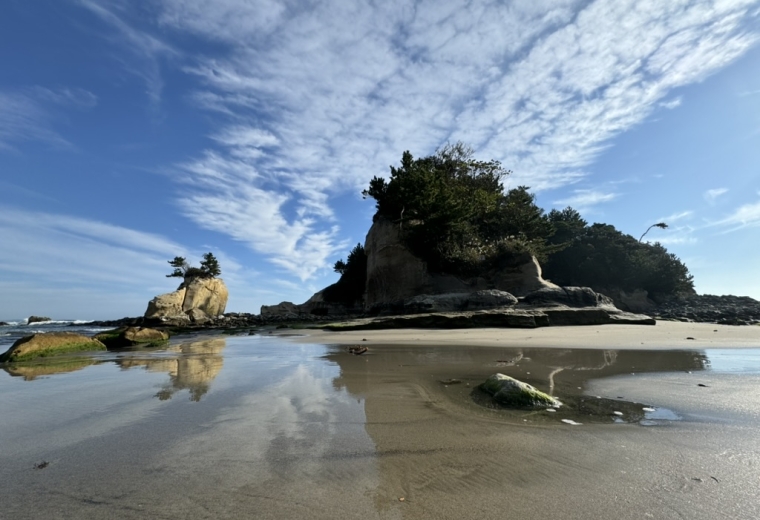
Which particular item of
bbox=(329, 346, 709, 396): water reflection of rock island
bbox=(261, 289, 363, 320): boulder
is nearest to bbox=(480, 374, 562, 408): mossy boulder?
bbox=(329, 346, 709, 396): water reflection of rock island

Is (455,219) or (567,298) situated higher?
(455,219)

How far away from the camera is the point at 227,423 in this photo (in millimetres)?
3701

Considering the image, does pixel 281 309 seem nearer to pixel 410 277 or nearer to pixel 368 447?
pixel 410 277

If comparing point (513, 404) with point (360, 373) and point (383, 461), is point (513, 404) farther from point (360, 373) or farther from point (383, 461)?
point (360, 373)

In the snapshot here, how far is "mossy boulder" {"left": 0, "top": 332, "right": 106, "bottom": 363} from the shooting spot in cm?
1010

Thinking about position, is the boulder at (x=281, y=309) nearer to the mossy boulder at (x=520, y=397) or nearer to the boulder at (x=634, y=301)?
the boulder at (x=634, y=301)

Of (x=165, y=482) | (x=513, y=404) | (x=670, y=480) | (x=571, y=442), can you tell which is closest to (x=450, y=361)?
(x=513, y=404)

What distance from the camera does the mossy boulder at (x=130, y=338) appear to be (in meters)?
14.5

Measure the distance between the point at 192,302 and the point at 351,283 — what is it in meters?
18.3

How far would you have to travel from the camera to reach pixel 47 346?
1109cm

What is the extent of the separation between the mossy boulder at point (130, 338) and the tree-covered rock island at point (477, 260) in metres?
10.8

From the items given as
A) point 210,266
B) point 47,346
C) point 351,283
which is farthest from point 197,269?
point 47,346

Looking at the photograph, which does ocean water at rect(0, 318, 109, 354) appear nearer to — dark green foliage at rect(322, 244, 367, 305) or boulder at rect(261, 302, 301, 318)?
boulder at rect(261, 302, 301, 318)

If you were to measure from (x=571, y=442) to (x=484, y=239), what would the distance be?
1129 inches
